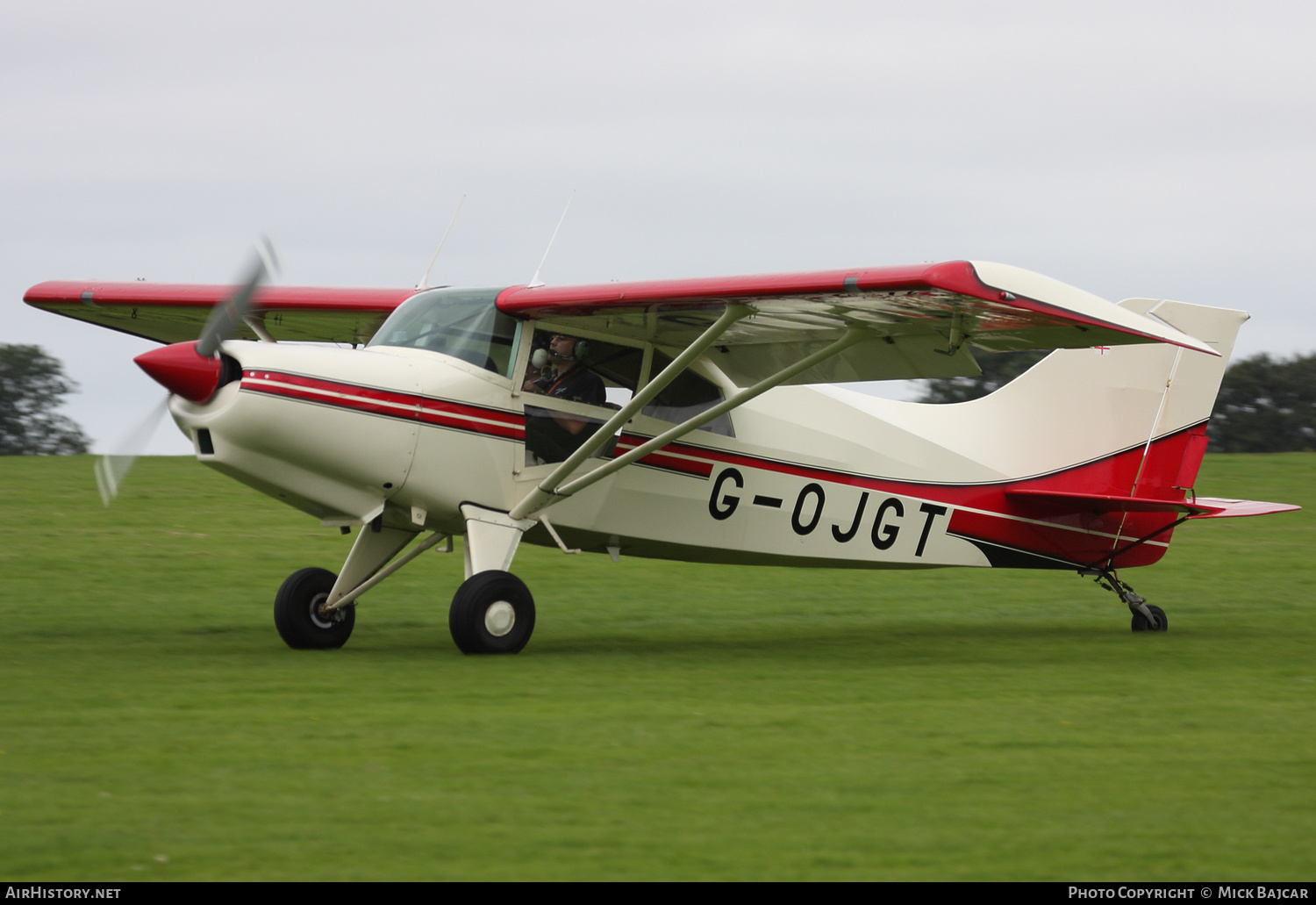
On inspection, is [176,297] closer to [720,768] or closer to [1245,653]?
[720,768]

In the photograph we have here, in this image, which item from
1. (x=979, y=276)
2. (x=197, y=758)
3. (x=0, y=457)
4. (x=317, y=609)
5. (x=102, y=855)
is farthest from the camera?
(x=0, y=457)

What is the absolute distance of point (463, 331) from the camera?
10406 millimetres

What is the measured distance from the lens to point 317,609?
10680 mm

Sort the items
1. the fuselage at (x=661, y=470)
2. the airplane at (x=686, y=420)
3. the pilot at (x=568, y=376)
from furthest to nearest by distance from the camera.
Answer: the pilot at (x=568, y=376) → the fuselage at (x=661, y=470) → the airplane at (x=686, y=420)

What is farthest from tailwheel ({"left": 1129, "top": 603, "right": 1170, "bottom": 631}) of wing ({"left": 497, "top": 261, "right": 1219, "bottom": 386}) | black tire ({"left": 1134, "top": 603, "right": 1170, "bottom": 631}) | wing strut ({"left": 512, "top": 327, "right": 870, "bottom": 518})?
wing strut ({"left": 512, "top": 327, "right": 870, "bottom": 518})

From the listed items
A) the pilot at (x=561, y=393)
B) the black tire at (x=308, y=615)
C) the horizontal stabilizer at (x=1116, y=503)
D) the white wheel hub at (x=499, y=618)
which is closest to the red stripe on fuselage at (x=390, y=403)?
the pilot at (x=561, y=393)

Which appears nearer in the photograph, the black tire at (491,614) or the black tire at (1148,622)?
the black tire at (491,614)

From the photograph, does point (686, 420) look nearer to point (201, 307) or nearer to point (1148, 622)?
point (201, 307)

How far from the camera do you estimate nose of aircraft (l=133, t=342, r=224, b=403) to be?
356 inches

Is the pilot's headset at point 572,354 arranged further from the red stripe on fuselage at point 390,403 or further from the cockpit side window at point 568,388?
the red stripe on fuselage at point 390,403

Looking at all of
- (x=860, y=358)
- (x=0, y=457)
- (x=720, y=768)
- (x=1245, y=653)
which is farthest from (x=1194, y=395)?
(x=0, y=457)

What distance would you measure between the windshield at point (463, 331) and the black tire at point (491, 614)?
1.67 m

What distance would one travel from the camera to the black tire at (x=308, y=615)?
10.5 meters

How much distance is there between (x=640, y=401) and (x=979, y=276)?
2.83 metres
